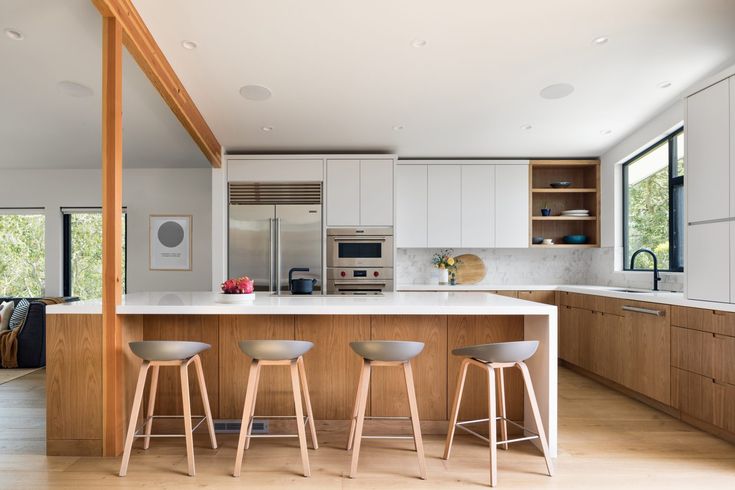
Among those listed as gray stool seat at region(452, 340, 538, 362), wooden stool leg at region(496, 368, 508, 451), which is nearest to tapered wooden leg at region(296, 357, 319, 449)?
gray stool seat at region(452, 340, 538, 362)

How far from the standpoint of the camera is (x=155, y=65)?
3.37 metres

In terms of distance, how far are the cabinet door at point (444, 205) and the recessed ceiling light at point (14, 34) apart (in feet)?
12.7

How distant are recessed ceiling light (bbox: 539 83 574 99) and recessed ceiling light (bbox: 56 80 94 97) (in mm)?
3875

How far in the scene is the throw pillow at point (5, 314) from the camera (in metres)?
4.85

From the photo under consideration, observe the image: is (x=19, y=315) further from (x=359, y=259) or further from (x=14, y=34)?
(x=359, y=259)

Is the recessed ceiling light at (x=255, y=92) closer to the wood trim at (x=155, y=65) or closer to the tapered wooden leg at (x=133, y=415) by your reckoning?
the wood trim at (x=155, y=65)

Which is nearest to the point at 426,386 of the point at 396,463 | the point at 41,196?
the point at 396,463

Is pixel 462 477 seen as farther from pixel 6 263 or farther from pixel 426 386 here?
pixel 6 263

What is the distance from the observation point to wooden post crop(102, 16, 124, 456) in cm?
273

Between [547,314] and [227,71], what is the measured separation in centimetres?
293

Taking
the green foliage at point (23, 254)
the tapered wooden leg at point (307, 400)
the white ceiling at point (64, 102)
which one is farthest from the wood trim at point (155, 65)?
the green foliage at point (23, 254)

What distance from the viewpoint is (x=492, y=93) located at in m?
4.09

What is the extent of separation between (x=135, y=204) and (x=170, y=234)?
57cm

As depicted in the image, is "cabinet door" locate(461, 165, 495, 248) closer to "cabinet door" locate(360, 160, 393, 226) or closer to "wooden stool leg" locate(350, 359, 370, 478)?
"cabinet door" locate(360, 160, 393, 226)
